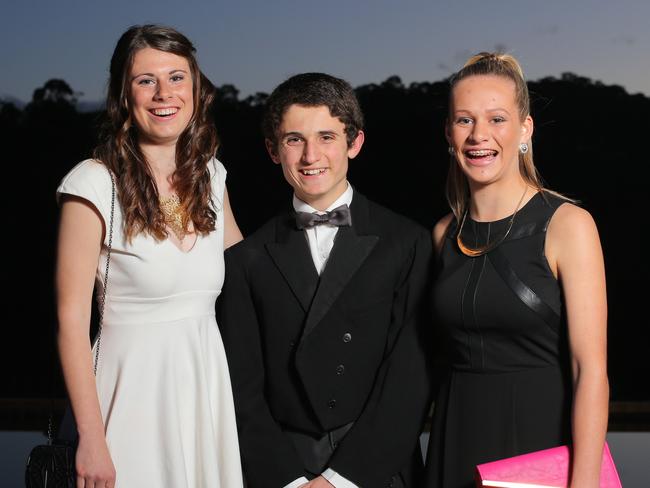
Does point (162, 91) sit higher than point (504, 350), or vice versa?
point (162, 91)

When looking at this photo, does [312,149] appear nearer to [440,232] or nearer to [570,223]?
[440,232]

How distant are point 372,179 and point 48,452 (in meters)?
5.73

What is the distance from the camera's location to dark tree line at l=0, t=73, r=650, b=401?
23.9ft

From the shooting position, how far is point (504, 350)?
2.10 m

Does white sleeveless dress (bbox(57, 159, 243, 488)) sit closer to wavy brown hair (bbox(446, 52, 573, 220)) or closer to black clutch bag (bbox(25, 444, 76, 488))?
black clutch bag (bbox(25, 444, 76, 488))

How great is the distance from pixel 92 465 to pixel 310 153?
3.22 ft

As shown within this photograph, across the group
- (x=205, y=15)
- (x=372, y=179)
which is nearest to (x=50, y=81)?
(x=205, y=15)

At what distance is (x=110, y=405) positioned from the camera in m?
2.13

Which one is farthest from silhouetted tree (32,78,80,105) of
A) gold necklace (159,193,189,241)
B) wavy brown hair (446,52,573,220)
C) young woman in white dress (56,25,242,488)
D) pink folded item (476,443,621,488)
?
pink folded item (476,443,621,488)

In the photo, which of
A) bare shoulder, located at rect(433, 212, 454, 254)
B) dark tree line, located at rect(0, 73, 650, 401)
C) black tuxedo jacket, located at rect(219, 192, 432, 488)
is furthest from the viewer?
dark tree line, located at rect(0, 73, 650, 401)

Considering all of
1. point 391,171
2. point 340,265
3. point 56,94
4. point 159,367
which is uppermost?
point 56,94

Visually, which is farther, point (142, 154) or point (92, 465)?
point (142, 154)

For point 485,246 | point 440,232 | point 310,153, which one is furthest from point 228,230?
point 485,246

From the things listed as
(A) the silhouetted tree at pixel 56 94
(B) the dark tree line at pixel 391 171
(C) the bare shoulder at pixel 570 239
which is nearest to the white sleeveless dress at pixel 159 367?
(C) the bare shoulder at pixel 570 239
